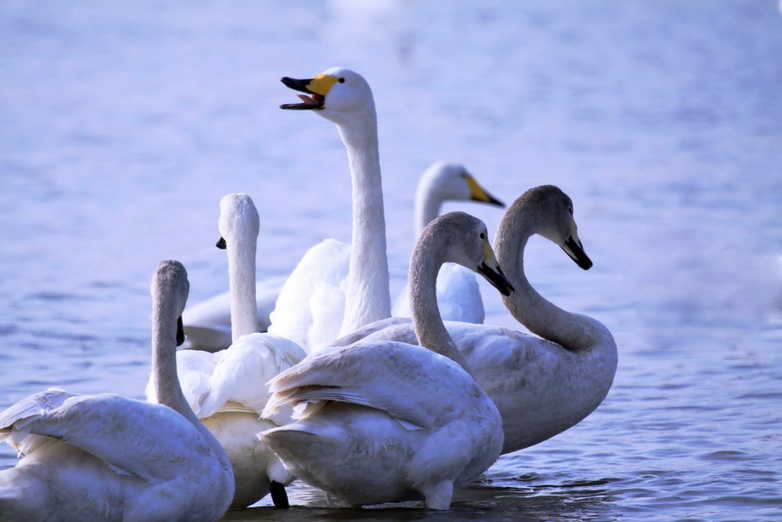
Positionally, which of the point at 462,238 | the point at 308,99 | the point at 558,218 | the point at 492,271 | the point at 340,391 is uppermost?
the point at 308,99

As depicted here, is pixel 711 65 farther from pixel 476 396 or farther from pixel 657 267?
pixel 476 396

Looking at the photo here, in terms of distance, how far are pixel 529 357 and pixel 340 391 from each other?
1.30 metres

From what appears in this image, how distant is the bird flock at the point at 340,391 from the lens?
502 centimetres

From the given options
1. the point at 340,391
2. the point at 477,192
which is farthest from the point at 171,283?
the point at 477,192

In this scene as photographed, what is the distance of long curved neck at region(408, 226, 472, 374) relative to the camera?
6.19 metres

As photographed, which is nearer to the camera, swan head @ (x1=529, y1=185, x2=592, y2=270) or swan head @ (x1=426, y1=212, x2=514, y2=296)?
swan head @ (x1=426, y1=212, x2=514, y2=296)

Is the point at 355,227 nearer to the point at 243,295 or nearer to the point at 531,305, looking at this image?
the point at 243,295

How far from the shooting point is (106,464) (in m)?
5.04

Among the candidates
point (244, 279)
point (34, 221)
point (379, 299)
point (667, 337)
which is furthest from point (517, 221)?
point (34, 221)

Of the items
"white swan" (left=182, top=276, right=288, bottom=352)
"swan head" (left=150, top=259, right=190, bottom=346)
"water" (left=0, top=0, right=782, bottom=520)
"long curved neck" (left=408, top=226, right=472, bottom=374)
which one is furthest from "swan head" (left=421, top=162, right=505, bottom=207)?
"swan head" (left=150, top=259, right=190, bottom=346)

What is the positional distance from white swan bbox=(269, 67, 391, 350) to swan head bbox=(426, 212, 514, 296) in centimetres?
75

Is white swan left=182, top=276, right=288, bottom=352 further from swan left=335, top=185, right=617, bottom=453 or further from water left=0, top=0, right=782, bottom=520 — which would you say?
swan left=335, top=185, right=617, bottom=453

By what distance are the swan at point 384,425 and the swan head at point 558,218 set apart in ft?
4.91

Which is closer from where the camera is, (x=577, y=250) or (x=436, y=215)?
(x=577, y=250)
